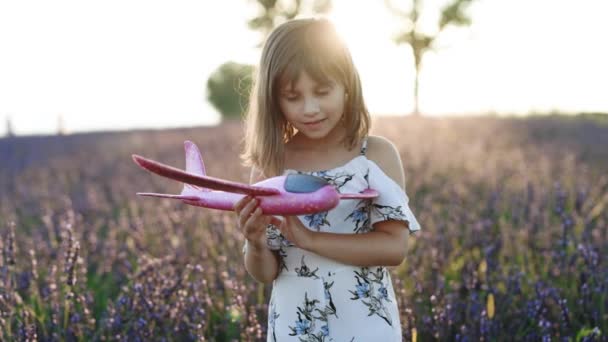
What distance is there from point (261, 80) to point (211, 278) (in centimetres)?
148

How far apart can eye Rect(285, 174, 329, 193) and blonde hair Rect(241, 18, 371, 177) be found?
1.40ft

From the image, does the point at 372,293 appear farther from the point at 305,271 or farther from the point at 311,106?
the point at 311,106

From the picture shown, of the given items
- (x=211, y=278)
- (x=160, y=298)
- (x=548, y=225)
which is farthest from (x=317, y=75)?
(x=548, y=225)

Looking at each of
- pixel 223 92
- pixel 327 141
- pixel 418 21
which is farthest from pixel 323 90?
pixel 223 92

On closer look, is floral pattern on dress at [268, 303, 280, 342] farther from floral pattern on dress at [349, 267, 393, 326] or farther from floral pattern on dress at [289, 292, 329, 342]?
floral pattern on dress at [349, 267, 393, 326]

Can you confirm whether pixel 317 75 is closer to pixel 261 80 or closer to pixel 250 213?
pixel 261 80

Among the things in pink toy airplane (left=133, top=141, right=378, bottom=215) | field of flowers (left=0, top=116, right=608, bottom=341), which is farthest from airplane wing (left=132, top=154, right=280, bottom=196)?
field of flowers (left=0, top=116, right=608, bottom=341)

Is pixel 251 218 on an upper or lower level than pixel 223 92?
lower

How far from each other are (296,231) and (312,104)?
305mm

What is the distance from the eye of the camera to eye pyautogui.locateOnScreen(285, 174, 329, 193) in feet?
4.24

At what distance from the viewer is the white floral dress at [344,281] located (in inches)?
67.7

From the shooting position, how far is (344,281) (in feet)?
5.68

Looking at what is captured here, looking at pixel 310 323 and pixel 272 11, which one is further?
pixel 272 11

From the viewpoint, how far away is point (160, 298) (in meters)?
2.47
